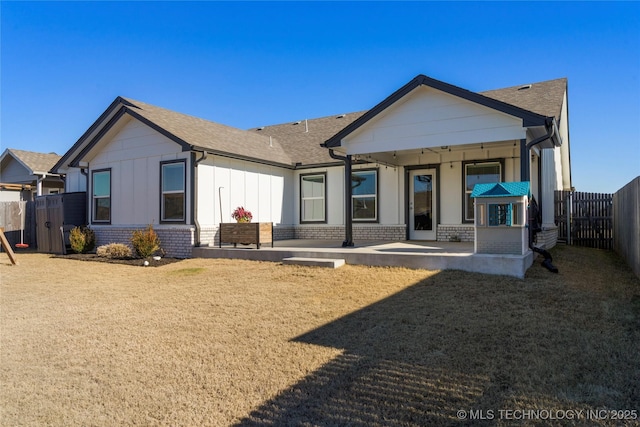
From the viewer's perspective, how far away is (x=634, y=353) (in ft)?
13.8

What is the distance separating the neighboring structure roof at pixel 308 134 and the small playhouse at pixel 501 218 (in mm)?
7312

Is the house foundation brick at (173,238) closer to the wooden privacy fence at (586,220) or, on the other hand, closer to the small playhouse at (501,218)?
the small playhouse at (501,218)

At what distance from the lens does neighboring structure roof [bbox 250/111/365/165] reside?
15.3 meters

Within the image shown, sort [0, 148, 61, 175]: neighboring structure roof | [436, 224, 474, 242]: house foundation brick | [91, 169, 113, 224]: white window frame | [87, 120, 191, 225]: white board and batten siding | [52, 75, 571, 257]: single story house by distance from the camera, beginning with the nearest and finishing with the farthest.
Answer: [52, 75, 571, 257]: single story house < [436, 224, 474, 242]: house foundation brick < [87, 120, 191, 225]: white board and batten siding < [91, 169, 113, 224]: white window frame < [0, 148, 61, 175]: neighboring structure roof

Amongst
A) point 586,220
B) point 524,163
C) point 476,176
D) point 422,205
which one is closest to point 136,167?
point 422,205

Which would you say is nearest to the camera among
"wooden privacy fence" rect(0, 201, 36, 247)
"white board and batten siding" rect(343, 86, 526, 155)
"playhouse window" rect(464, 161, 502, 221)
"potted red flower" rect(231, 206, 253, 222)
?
"white board and batten siding" rect(343, 86, 526, 155)

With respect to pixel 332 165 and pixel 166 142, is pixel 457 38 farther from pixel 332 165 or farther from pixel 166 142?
pixel 166 142

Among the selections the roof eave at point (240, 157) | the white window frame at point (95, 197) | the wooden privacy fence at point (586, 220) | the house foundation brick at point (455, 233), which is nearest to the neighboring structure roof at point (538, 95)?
the wooden privacy fence at point (586, 220)

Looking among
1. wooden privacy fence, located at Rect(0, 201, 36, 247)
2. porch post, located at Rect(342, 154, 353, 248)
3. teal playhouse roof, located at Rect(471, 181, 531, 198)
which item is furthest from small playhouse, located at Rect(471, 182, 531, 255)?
wooden privacy fence, located at Rect(0, 201, 36, 247)

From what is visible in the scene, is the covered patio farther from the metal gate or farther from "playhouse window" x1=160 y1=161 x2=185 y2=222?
the metal gate

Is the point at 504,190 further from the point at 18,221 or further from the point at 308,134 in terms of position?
the point at 18,221

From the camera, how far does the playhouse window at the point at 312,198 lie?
48.8 feet

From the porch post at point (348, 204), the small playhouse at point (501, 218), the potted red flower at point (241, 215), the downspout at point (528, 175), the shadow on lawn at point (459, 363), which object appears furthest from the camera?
the potted red flower at point (241, 215)

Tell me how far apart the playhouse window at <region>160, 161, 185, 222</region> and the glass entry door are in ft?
23.0
